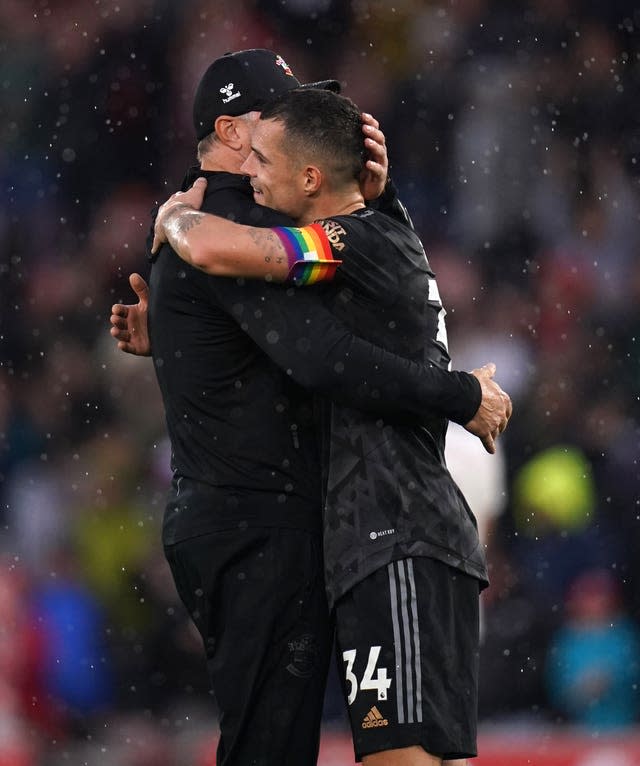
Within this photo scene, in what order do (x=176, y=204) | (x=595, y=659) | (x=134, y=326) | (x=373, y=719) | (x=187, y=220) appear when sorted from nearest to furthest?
(x=373, y=719), (x=187, y=220), (x=176, y=204), (x=134, y=326), (x=595, y=659)

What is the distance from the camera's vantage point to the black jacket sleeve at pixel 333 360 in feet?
7.54

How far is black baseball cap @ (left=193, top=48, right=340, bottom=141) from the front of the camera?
2719 millimetres

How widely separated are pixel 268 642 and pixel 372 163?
36.4 inches

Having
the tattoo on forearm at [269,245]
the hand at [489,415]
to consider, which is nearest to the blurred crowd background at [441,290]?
the hand at [489,415]

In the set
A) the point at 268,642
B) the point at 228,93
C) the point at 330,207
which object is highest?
the point at 228,93

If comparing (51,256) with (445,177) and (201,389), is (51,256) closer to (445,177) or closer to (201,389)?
(445,177)

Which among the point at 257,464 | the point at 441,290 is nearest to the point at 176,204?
the point at 257,464

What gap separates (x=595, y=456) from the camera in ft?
16.9

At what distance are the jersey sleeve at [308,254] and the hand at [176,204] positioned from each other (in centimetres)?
23

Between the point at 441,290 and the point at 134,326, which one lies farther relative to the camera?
the point at 441,290

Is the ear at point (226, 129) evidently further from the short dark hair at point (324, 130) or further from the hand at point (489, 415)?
the hand at point (489, 415)

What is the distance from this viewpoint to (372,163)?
2.52 metres

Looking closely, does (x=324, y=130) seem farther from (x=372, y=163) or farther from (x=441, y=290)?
(x=441, y=290)

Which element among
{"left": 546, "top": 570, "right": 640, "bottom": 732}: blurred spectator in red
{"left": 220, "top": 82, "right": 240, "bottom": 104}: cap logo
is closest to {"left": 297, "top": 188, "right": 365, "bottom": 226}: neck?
{"left": 220, "top": 82, "right": 240, "bottom": 104}: cap logo
